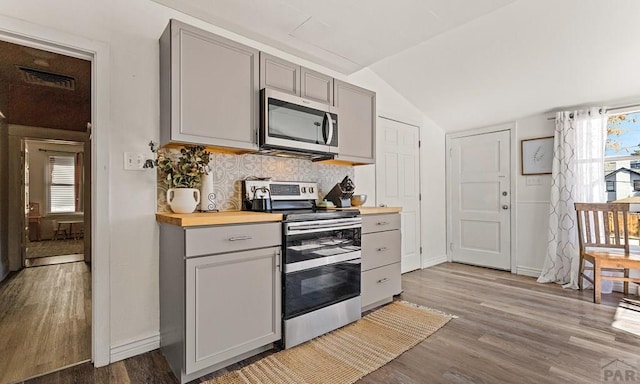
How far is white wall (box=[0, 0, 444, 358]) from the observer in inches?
79.3

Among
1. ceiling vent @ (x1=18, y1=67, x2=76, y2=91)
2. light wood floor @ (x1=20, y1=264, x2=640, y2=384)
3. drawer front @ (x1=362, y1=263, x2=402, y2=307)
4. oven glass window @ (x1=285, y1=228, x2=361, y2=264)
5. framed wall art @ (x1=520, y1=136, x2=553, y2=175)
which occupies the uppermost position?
ceiling vent @ (x1=18, y1=67, x2=76, y2=91)

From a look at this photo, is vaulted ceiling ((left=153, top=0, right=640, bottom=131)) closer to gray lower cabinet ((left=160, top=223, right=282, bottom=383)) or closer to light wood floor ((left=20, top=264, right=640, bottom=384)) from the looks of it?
gray lower cabinet ((left=160, top=223, right=282, bottom=383))

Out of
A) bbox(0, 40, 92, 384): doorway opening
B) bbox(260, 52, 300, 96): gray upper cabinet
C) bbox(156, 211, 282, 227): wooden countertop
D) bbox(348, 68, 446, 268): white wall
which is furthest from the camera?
bbox(348, 68, 446, 268): white wall

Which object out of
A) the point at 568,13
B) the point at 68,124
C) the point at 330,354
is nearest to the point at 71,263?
the point at 68,124

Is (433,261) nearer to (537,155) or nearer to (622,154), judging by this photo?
(537,155)

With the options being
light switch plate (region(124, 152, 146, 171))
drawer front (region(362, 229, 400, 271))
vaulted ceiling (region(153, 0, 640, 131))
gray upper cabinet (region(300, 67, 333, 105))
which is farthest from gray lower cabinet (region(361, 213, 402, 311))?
light switch plate (region(124, 152, 146, 171))

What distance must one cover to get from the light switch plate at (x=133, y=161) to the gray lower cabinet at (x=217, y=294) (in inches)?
17.8

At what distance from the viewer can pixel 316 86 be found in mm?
2703

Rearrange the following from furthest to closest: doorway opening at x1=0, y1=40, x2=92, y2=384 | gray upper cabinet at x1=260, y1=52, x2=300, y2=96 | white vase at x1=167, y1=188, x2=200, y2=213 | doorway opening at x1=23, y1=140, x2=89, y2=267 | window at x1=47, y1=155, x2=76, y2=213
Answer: window at x1=47, y1=155, x2=76, y2=213 < doorway opening at x1=23, y1=140, x2=89, y2=267 < gray upper cabinet at x1=260, y1=52, x2=300, y2=96 < doorway opening at x1=0, y1=40, x2=92, y2=384 < white vase at x1=167, y1=188, x2=200, y2=213

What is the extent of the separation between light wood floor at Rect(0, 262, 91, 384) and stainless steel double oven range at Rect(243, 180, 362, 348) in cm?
141

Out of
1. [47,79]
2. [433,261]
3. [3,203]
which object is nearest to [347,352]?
[433,261]

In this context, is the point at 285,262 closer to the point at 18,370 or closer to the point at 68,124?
the point at 18,370

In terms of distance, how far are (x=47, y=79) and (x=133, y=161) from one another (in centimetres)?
247

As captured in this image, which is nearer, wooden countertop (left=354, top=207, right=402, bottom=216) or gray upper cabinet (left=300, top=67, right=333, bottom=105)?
gray upper cabinet (left=300, top=67, right=333, bottom=105)
